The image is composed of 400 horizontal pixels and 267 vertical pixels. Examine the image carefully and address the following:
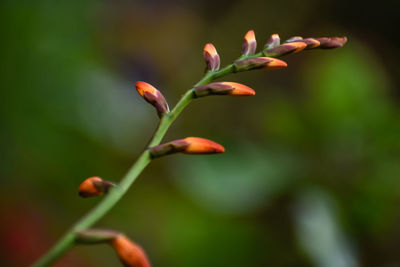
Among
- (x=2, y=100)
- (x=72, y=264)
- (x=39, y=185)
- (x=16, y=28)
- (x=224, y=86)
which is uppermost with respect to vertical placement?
(x=224, y=86)

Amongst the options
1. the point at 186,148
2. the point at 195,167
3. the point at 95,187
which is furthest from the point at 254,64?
the point at 195,167

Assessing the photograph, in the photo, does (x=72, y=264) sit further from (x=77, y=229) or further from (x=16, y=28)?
A: (x=77, y=229)

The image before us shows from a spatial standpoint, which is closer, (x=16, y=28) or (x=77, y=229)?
(x=77, y=229)

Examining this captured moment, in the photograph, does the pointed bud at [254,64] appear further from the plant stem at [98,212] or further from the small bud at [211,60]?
the plant stem at [98,212]

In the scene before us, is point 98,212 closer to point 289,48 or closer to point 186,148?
point 186,148

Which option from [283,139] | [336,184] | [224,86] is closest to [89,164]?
[283,139]

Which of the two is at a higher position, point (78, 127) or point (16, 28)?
point (16, 28)

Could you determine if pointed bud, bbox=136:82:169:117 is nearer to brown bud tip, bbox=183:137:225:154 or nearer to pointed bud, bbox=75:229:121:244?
brown bud tip, bbox=183:137:225:154
